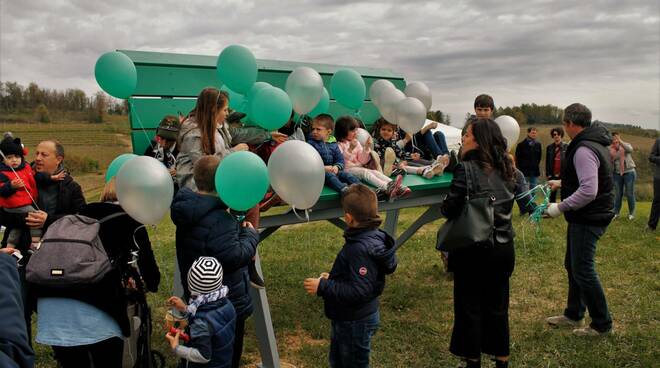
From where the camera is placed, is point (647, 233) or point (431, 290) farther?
point (647, 233)

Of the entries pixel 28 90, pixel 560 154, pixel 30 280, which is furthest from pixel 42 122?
pixel 30 280

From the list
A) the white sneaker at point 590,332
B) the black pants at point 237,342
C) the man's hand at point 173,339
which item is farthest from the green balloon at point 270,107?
the white sneaker at point 590,332

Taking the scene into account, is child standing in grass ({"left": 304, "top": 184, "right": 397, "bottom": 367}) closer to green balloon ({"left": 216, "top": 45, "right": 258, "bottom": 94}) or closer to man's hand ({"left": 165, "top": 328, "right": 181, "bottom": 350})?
man's hand ({"left": 165, "top": 328, "right": 181, "bottom": 350})

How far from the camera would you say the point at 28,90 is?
43719 millimetres

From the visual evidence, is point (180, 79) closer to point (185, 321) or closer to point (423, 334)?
point (185, 321)

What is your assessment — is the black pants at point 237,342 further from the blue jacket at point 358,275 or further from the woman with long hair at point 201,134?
the woman with long hair at point 201,134

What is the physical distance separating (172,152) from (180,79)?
771 mm

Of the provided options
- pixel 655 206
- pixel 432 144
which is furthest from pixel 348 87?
pixel 655 206

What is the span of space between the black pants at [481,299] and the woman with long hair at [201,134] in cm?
178

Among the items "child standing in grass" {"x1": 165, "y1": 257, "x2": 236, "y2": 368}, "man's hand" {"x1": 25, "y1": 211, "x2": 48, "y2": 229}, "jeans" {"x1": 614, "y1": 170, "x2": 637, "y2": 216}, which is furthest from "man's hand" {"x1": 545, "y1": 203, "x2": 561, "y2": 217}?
"jeans" {"x1": 614, "y1": 170, "x2": 637, "y2": 216}

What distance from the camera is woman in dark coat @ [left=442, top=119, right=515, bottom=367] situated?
3.20 m

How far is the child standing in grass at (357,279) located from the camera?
2.66 m

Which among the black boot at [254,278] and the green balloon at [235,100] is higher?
the green balloon at [235,100]

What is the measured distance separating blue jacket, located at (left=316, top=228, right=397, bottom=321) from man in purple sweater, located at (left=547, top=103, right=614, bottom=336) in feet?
5.80
